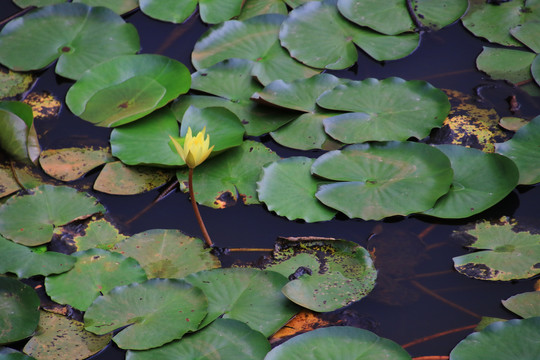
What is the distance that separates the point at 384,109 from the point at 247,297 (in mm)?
1031

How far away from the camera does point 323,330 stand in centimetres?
171

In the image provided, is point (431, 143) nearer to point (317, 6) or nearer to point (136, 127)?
point (317, 6)

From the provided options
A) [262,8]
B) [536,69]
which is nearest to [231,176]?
[262,8]

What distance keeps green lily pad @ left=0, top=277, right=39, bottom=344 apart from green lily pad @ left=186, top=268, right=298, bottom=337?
0.49 meters

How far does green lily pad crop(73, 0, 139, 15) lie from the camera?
304cm

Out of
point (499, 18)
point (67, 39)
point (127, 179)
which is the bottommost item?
point (127, 179)

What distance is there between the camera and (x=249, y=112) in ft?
8.23

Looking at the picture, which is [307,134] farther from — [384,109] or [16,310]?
[16,310]

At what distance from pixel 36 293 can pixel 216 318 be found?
59 cm

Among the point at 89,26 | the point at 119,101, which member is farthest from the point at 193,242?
the point at 89,26

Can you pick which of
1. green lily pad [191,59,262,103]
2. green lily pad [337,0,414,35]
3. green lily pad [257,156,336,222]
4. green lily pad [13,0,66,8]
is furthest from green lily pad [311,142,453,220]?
green lily pad [13,0,66,8]

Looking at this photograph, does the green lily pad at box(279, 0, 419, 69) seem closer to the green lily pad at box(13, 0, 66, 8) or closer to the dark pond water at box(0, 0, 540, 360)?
the dark pond water at box(0, 0, 540, 360)

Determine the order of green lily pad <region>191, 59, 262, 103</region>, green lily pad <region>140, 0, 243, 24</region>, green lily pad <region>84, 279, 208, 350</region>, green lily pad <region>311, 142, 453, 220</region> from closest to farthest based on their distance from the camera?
green lily pad <region>84, 279, 208, 350</region>
green lily pad <region>311, 142, 453, 220</region>
green lily pad <region>191, 59, 262, 103</region>
green lily pad <region>140, 0, 243, 24</region>

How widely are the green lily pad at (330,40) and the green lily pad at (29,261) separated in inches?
54.5
